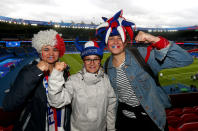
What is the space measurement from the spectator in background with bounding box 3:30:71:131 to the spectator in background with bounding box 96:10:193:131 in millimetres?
889

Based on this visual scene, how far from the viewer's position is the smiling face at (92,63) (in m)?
2.03

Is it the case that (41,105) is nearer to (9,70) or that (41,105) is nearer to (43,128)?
(43,128)

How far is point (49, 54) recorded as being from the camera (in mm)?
2006

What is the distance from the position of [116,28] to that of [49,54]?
110 cm

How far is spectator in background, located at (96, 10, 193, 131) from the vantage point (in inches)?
74.7

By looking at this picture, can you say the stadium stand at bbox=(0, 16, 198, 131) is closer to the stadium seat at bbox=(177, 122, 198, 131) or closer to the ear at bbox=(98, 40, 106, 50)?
the stadium seat at bbox=(177, 122, 198, 131)

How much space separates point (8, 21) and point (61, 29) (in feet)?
55.0

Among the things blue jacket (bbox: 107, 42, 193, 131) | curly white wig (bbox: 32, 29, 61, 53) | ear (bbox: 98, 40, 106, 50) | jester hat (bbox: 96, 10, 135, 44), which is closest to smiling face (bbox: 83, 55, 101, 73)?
ear (bbox: 98, 40, 106, 50)

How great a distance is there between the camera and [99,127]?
201cm

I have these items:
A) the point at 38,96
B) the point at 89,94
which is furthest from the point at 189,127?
the point at 38,96

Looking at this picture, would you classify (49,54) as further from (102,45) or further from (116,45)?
(116,45)

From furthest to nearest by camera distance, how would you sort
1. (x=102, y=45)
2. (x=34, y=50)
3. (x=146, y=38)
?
(x=34, y=50), (x=102, y=45), (x=146, y=38)

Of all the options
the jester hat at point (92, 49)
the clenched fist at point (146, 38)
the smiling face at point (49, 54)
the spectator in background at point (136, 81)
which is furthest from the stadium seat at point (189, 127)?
the smiling face at point (49, 54)

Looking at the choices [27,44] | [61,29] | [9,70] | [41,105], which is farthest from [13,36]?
[41,105]
